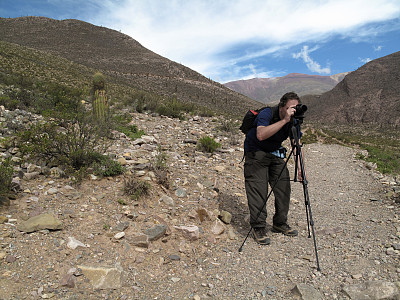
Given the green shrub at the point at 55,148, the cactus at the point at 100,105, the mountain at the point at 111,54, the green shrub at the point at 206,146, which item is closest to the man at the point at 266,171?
the green shrub at the point at 55,148

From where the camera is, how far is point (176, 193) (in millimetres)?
4141

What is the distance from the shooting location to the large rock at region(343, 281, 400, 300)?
6.56ft

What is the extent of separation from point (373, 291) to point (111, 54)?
55.8 m

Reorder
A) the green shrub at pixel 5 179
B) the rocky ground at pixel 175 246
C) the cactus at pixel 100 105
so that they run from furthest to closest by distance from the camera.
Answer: the cactus at pixel 100 105 → the green shrub at pixel 5 179 → the rocky ground at pixel 175 246

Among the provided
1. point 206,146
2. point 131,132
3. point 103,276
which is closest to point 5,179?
point 103,276

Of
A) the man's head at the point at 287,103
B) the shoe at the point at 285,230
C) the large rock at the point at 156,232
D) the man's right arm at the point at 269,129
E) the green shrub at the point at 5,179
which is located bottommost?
the shoe at the point at 285,230

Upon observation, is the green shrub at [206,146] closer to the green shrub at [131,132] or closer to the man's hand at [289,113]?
the green shrub at [131,132]

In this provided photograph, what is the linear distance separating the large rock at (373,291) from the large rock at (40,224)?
306 centimetres

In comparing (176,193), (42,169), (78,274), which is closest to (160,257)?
(78,274)

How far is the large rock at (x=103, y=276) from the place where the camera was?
2214 mm

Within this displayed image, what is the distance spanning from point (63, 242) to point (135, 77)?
3998 cm

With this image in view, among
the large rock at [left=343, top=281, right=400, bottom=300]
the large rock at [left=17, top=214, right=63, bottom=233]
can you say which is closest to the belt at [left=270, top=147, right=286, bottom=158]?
the large rock at [left=343, top=281, right=400, bottom=300]

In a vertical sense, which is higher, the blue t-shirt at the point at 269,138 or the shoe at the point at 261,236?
the blue t-shirt at the point at 269,138

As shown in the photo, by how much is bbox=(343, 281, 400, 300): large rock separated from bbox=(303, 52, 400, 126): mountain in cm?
5475
